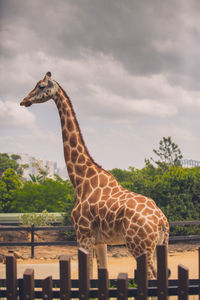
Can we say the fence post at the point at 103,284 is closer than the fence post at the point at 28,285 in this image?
Yes

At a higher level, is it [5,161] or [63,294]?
[5,161]

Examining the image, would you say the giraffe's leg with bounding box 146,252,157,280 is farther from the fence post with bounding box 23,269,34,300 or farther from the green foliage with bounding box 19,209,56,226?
the green foliage with bounding box 19,209,56,226

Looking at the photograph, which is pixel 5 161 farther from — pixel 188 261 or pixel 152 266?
pixel 152 266

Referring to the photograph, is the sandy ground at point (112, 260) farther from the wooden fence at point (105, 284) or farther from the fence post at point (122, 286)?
the fence post at point (122, 286)

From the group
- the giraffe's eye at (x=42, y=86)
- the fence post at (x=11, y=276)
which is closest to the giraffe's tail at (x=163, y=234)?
the fence post at (x=11, y=276)

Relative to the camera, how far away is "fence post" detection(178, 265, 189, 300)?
110 inches

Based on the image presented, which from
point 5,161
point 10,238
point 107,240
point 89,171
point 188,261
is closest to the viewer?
point 107,240

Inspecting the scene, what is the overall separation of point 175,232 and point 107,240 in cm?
919

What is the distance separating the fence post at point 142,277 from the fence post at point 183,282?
274 millimetres

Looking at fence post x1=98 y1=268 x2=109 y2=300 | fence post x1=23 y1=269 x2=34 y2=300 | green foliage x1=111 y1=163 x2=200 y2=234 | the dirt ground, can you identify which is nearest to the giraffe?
fence post x1=98 y1=268 x2=109 y2=300

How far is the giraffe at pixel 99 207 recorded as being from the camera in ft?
16.1

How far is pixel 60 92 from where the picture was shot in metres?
6.36

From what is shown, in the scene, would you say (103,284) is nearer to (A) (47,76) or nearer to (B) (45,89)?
(B) (45,89)

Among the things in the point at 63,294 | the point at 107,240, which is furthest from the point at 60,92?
the point at 63,294
